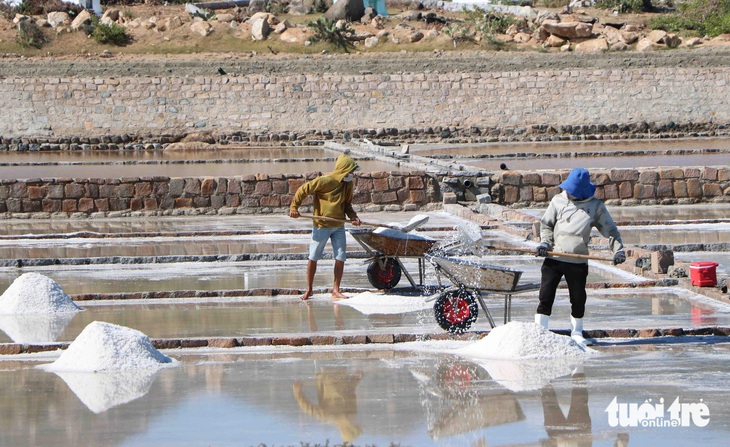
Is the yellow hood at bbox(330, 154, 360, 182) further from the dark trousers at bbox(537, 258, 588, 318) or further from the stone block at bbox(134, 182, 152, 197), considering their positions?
the stone block at bbox(134, 182, 152, 197)

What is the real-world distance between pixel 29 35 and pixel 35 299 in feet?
128

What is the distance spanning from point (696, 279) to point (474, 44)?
36927 mm

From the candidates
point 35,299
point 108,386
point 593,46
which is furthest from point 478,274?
point 593,46

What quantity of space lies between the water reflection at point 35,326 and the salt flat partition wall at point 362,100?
2906 cm

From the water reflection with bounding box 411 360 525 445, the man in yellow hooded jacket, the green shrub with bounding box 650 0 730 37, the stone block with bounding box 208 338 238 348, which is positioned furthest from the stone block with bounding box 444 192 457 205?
the green shrub with bounding box 650 0 730 37

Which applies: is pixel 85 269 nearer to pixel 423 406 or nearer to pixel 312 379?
pixel 312 379

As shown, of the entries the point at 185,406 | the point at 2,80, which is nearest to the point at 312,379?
the point at 185,406

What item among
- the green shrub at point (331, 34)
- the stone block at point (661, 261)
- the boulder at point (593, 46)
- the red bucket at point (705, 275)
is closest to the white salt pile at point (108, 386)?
the red bucket at point (705, 275)

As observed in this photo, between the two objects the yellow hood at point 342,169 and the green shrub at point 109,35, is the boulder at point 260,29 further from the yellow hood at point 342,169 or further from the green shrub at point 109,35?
the yellow hood at point 342,169

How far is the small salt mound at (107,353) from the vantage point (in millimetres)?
7434

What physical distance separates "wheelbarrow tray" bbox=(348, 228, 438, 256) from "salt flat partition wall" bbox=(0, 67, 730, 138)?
28503 millimetres

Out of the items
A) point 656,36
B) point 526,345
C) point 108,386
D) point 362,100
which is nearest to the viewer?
point 108,386

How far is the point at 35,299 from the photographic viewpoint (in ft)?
32.0

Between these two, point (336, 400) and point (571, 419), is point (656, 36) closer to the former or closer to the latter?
point (336, 400)
